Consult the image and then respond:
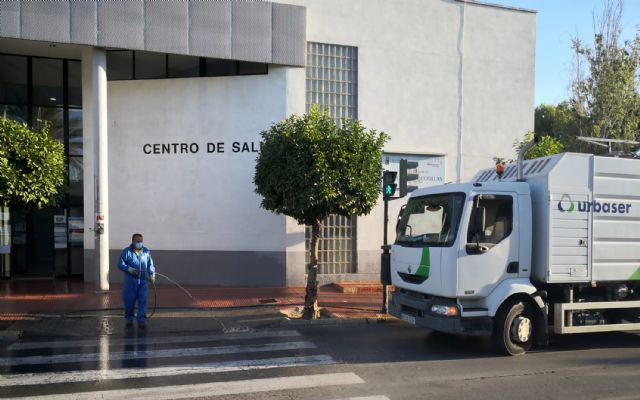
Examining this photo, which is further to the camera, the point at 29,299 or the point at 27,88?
the point at 27,88

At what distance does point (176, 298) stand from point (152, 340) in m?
3.77

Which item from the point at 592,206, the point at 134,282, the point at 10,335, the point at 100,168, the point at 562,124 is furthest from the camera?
the point at 562,124

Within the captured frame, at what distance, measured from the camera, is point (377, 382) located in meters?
6.43

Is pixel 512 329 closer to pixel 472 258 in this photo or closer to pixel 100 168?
pixel 472 258

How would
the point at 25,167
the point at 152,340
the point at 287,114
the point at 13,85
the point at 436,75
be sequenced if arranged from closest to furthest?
the point at 152,340, the point at 25,167, the point at 287,114, the point at 13,85, the point at 436,75

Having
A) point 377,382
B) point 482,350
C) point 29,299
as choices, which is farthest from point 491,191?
point 29,299

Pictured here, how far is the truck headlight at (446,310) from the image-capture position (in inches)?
302

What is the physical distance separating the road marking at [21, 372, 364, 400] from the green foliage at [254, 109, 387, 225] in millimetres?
3997

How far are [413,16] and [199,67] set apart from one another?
21.2 ft

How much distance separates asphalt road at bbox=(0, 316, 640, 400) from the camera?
6.07 metres

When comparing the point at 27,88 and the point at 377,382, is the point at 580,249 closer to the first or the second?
the point at 377,382

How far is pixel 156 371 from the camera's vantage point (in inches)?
271

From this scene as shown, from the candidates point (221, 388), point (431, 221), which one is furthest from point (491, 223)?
point (221, 388)

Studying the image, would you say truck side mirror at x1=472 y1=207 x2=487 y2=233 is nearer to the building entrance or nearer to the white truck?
the white truck
